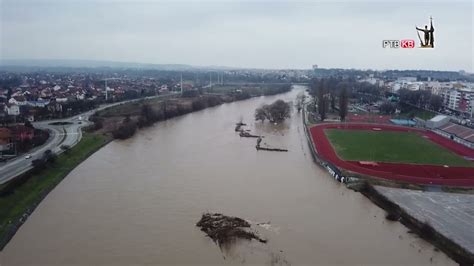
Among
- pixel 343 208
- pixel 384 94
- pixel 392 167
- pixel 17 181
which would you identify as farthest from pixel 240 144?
pixel 384 94

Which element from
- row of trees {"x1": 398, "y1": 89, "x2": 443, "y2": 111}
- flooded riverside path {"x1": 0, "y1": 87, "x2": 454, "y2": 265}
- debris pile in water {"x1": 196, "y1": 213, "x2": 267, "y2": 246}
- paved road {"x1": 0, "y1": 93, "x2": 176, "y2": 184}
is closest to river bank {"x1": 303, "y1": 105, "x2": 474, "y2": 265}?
flooded riverside path {"x1": 0, "y1": 87, "x2": 454, "y2": 265}

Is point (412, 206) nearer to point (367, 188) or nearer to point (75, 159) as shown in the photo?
point (367, 188)

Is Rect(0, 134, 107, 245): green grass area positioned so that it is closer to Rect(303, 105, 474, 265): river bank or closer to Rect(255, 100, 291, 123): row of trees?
Rect(303, 105, 474, 265): river bank

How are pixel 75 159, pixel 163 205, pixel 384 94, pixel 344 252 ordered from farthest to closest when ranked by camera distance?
pixel 384 94
pixel 75 159
pixel 163 205
pixel 344 252

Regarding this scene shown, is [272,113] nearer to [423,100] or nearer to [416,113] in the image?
[416,113]

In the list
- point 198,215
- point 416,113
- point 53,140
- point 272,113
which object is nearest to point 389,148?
point 272,113

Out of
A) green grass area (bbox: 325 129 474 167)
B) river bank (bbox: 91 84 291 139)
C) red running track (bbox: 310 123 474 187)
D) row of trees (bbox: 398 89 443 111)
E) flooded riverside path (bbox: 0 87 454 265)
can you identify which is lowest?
flooded riverside path (bbox: 0 87 454 265)

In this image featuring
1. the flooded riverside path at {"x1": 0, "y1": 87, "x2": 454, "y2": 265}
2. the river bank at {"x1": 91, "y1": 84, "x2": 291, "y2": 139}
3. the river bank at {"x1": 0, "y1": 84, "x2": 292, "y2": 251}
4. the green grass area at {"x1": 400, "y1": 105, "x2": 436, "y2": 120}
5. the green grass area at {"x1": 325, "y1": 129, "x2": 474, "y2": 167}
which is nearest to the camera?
the flooded riverside path at {"x1": 0, "y1": 87, "x2": 454, "y2": 265}
